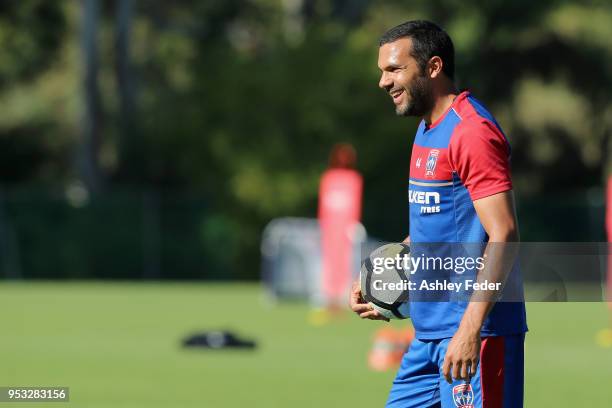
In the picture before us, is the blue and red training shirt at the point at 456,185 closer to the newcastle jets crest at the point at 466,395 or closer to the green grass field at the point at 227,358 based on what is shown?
the newcastle jets crest at the point at 466,395

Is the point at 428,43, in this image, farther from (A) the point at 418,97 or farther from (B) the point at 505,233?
(B) the point at 505,233

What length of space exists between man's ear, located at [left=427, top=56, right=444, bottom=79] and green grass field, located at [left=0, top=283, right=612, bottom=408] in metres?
6.35

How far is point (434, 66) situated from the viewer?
22.8 feet

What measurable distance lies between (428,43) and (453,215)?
79 cm

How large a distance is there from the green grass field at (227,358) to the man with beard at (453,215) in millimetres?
5987

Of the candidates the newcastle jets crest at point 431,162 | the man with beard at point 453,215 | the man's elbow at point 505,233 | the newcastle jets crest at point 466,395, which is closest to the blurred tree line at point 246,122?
the man with beard at point 453,215

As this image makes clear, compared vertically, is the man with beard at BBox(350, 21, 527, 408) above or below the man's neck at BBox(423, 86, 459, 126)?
below

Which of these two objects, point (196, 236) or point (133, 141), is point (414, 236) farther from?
point (133, 141)

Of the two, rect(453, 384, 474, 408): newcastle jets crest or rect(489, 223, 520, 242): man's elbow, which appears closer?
rect(489, 223, 520, 242): man's elbow

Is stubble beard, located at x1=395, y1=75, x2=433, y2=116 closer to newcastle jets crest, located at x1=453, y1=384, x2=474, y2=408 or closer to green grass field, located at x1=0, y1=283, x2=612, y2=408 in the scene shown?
newcastle jets crest, located at x1=453, y1=384, x2=474, y2=408

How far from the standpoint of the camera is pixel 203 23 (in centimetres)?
5347

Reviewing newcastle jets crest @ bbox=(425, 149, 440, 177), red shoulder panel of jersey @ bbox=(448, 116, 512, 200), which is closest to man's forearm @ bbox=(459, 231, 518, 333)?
red shoulder panel of jersey @ bbox=(448, 116, 512, 200)

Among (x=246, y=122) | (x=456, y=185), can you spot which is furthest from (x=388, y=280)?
(x=246, y=122)

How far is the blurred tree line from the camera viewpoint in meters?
40.8
